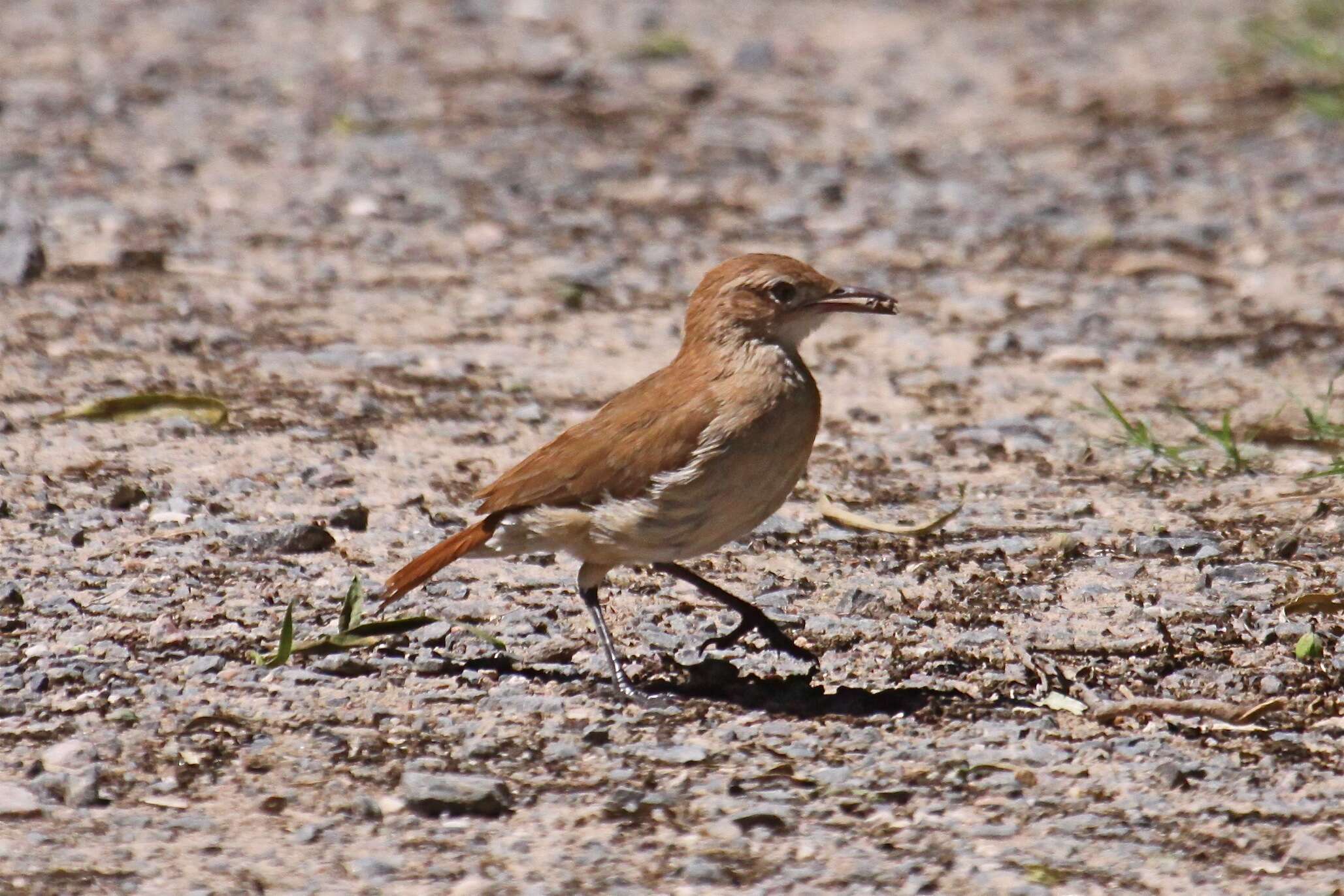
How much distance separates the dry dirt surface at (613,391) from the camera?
4.43 metres

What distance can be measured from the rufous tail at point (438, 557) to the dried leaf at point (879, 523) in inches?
59.4

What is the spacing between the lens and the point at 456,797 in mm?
4410

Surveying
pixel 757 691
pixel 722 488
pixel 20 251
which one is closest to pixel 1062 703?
pixel 757 691

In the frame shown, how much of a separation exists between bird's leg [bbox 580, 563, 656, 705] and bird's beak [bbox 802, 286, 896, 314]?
0.96 metres

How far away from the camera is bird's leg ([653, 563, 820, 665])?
215 inches

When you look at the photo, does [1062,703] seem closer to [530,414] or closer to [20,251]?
[530,414]

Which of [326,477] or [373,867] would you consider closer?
[373,867]

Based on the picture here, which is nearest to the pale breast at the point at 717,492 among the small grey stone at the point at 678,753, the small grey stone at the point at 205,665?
the small grey stone at the point at 678,753

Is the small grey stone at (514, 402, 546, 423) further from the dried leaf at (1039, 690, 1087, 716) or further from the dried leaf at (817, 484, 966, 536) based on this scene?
the dried leaf at (1039, 690, 1087, 716)

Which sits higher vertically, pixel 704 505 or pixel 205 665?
pixel 704 505

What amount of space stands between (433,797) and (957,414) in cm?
371

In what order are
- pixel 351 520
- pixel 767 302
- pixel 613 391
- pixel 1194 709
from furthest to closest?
1. pixel 613 391
2. pixel 351 520
3. pixel 767 302
4. pixel 1194 709

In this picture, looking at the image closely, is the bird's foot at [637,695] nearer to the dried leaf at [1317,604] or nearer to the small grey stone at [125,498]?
the dried leaf at [1317,604]

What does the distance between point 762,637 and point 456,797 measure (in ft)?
4.59
